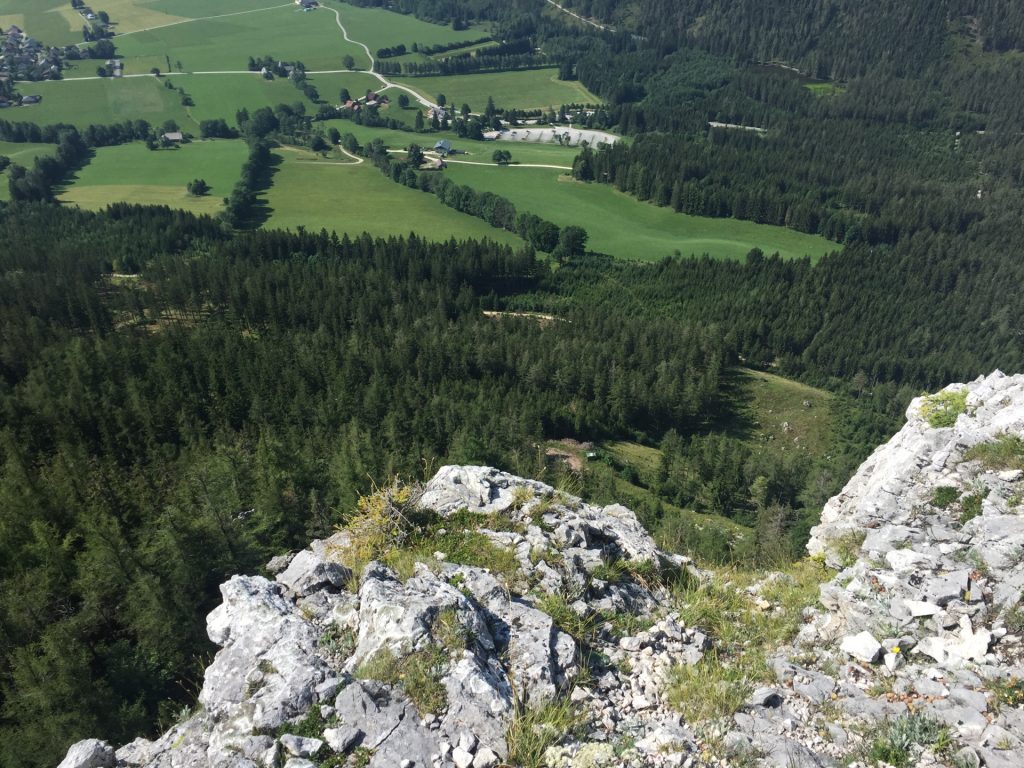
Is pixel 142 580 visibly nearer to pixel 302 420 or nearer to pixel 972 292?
pixel 302 420

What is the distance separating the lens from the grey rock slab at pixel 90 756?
52.7ft

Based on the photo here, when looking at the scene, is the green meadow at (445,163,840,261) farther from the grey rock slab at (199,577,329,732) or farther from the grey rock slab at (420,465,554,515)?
the grey rock slab at (199,577,329,732)

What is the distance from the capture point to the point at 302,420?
8025 centimetres

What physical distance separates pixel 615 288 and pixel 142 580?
454 feet

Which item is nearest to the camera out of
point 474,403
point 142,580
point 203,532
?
point 142,580

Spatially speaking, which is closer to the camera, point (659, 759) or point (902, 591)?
point (659, 759)

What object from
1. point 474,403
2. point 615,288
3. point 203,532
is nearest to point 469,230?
point 615,288

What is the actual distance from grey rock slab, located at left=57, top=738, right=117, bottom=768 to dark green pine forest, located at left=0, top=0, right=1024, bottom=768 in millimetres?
13897

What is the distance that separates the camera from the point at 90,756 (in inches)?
641

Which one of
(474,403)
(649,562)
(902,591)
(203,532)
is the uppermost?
(902,591)

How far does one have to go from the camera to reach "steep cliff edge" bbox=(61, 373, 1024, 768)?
49.1ft

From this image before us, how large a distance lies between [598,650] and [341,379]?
77859 mm

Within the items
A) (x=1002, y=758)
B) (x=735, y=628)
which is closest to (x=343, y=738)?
A: (x=735, y=628)

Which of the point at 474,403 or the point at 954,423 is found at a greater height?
the point at 954,423
